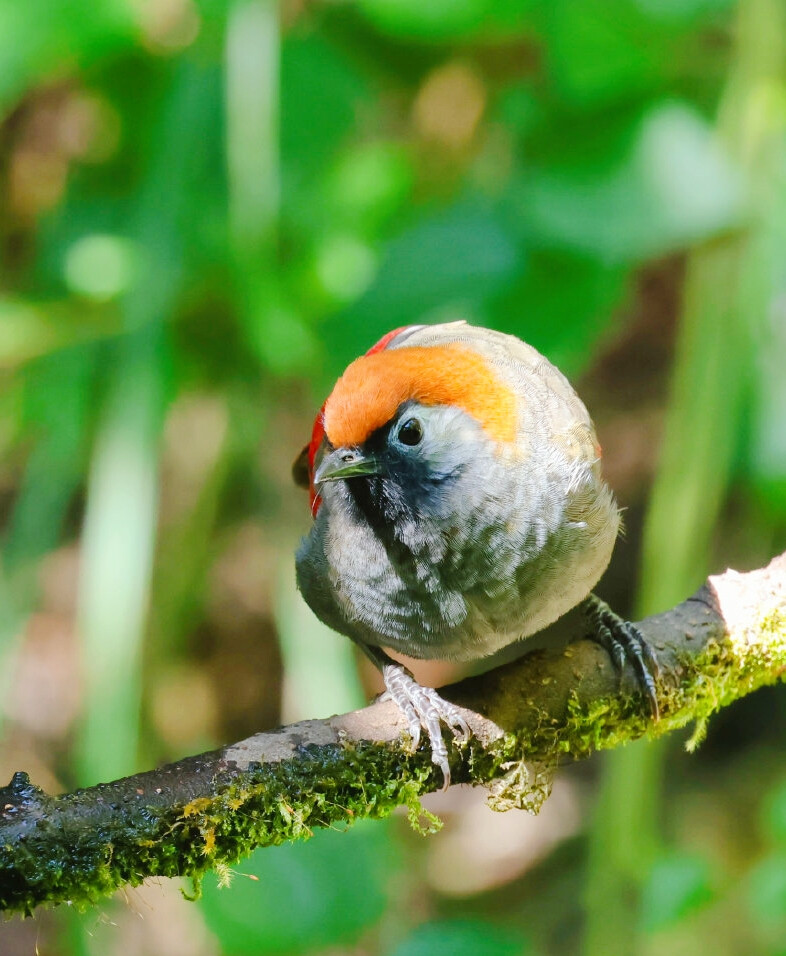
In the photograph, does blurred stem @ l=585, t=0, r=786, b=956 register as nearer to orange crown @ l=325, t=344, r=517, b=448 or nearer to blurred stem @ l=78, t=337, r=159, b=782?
orange crown @ l=325, t=344, r=517, b=448

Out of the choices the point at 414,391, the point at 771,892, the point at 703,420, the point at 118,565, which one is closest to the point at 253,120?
the point at 118,565

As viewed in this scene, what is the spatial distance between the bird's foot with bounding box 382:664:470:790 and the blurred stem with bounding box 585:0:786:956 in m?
1.42

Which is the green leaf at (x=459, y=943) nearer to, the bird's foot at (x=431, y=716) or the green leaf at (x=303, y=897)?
the green leaf at (x=303, y=897)

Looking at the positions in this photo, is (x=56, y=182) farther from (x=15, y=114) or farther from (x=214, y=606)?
(x=214, y=606)

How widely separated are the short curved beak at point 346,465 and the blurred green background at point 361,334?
4.39ft

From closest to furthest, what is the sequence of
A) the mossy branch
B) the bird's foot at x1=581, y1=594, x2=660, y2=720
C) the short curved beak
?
1. the mossy branch
2. the short curved beak
3. the bird's foot at x1=581, y1=594, x2=660, y2=720

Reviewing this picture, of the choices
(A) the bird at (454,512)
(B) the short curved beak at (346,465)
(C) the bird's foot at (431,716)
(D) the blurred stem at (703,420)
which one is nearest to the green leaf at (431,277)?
(D) the blurred stem at (703,420)

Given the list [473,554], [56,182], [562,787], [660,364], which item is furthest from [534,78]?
[562,787]

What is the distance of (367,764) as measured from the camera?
2.13m

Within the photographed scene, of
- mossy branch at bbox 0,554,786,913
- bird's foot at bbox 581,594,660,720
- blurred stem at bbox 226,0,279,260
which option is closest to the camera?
mossy branch at bbox 0,554,786,913

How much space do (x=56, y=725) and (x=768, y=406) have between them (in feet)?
12.4

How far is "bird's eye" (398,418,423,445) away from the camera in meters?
2.39

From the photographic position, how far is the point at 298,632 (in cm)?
426

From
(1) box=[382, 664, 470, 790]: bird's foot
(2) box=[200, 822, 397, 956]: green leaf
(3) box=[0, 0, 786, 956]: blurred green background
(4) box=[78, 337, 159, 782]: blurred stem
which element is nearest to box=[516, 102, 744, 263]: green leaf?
(3) box=[0, 0, 786, 956]: blurred green background
